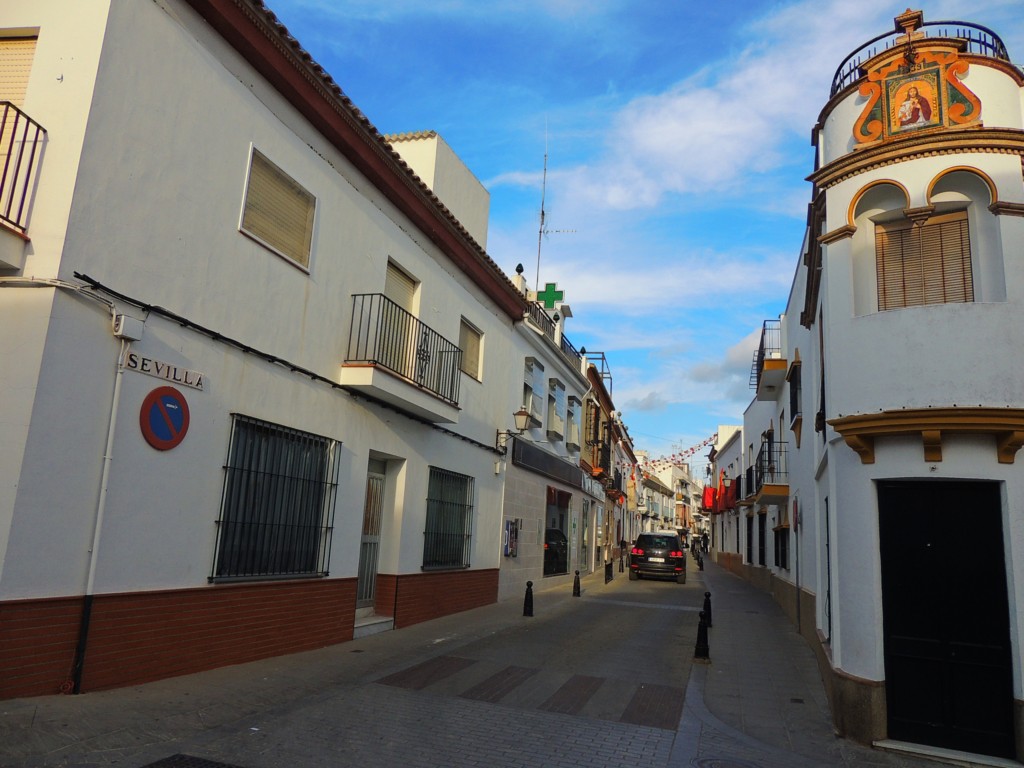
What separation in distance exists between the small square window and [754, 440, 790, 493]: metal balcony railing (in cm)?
1310

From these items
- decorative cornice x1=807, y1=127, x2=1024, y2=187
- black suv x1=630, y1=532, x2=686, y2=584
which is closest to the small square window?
decorative cornice x1=807, y1=127, x2=1024, y2=187

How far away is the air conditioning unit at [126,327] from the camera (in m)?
6.06

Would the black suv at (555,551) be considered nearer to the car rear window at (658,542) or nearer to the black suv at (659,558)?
the black suv at (659,558)

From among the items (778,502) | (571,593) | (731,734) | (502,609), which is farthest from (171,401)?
(778,502)

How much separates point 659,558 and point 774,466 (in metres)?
6.85

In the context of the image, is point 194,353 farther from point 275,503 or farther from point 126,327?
point 275,503

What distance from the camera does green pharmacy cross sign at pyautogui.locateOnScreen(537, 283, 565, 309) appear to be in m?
22.2

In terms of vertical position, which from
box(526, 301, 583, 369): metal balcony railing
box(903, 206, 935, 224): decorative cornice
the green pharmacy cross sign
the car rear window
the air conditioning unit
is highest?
the green pharmacy cross sign

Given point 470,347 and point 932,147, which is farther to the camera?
point 470,347

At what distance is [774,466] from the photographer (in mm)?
18359

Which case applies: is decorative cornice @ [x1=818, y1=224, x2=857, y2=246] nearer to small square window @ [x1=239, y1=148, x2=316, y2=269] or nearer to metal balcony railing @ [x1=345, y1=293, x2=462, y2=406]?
metal balcony railing @ [x1=345, y1=293, x2=462, y2=406]

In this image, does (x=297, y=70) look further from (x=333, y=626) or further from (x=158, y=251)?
(x=333, y=626)

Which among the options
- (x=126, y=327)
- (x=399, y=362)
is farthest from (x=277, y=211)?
(x=399, y=362)

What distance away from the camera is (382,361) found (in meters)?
10.2
